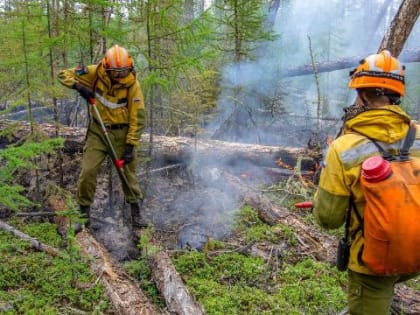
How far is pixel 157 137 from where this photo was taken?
353 inches

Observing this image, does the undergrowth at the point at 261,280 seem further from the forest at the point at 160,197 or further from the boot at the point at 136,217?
the boot at the point at 136,217

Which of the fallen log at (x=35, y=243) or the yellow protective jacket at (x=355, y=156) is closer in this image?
the yellow protective jacket at (x=355, y=156)

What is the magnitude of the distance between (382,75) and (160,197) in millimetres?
5776

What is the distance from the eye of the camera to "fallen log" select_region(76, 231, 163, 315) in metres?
4.18

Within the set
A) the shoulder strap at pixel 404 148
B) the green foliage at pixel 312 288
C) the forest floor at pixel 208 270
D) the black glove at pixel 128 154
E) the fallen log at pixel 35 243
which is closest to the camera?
the shoulder strap at pixel 404 148

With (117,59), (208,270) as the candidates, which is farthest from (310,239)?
(117,59)

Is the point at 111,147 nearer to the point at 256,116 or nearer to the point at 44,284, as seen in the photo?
the point at 44,284

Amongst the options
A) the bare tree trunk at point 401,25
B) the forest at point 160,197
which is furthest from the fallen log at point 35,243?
the bare tree trunk at point 401,25

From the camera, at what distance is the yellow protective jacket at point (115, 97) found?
602 cm

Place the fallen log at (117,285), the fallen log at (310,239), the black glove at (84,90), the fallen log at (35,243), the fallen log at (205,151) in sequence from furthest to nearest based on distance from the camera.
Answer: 1. the fallen log at (205,151)
2. the black glove at (84,90)
3. the fallen log at (35,243)
4. the fallen log at (310,239)
5. the fallen log at (117,285)

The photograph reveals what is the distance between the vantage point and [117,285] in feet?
15.0

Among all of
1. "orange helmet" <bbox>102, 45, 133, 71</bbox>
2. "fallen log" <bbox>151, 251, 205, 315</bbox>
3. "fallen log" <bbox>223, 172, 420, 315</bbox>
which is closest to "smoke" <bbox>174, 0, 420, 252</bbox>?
"fallen log" <bbox>223, 172, 420, 315</bbox>

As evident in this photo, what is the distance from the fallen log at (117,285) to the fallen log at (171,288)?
211 mm

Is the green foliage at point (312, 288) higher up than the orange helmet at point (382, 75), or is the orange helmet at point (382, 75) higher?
the orange helmet at point (382, 75)
